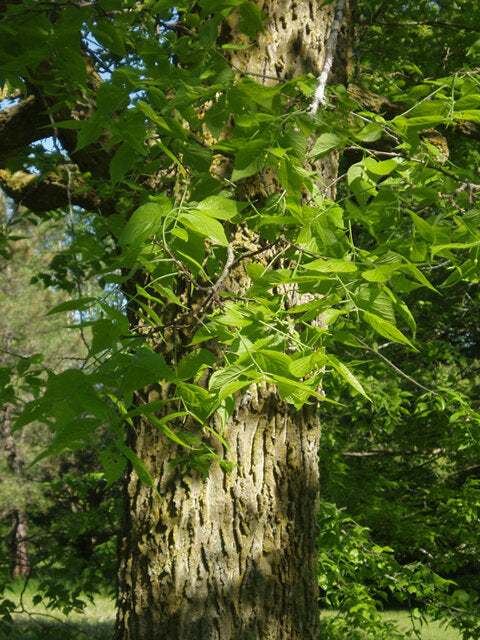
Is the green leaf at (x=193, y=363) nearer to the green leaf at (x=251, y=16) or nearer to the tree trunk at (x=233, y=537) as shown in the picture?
the tree trunk at (x=233, y=537)

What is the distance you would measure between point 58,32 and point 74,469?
1734 centimetres

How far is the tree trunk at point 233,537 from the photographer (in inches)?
72.9

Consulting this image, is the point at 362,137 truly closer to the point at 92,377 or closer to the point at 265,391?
the point at 92,377

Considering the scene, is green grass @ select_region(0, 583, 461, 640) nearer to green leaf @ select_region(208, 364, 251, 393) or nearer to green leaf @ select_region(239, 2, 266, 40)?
green leaf @ select_region(208, 364, 251, 393)

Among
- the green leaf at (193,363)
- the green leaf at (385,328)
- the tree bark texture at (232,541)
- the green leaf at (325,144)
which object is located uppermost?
the green leaf at (325,144)

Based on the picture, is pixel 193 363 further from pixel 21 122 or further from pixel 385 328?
pixel 21 122

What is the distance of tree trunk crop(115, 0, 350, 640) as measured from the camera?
1.85 m

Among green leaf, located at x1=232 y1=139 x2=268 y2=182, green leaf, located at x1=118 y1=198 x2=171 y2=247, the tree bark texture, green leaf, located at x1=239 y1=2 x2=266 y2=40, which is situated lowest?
the tree bark texture

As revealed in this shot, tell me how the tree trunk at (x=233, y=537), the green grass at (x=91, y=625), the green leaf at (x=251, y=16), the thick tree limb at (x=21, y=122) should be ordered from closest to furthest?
the green leaf at (x=251, y=16)
the tree trunk at (x=233, y=537)
the thick tree limb at (x=21, y=122)
the green grass at (x=91, y=625)

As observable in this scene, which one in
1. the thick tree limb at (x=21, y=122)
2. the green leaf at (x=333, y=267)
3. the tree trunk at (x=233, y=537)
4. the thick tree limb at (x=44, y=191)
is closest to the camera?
the green leaf at (x=333, y=267)

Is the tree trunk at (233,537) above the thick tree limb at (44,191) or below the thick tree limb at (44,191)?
below

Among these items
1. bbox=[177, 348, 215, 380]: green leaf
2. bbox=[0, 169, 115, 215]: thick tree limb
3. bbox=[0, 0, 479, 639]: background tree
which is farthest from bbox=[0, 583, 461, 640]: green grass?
bbox=[177, 348, 215, 380]: green leaf

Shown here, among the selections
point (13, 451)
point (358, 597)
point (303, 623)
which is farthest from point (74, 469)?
point (303, 623)

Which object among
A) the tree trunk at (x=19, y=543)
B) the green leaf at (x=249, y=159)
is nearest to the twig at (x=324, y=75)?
the green leaf at (x=249, y=159)
